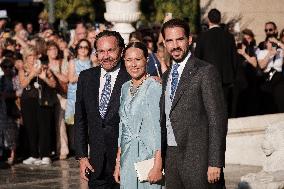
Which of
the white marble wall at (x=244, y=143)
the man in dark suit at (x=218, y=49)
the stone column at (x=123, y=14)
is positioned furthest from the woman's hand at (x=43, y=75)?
the white marble wall at (x=244, y=143)

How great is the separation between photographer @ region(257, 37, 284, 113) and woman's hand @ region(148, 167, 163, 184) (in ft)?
33.8

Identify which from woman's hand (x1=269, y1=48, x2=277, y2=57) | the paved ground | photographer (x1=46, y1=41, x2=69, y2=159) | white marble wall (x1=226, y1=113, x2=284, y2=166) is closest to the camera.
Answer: the paved ground

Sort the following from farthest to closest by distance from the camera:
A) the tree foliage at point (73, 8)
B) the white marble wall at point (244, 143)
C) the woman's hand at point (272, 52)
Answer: the tree foliage at point (73, 8), the woman's hand at point (272, 52), the white marble wall at point (244, 143)

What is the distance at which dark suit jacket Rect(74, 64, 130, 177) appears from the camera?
902 cm

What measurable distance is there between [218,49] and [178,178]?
791 cm

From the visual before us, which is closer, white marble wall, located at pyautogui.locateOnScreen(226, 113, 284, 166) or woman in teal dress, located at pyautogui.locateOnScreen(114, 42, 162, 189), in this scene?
woman in teal dress, located at pyautogui.locateOnScreen(114, 42, 162, 189)

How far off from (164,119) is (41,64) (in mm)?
7857

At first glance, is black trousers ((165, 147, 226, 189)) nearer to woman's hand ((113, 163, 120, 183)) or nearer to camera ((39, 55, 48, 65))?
woman's hand ((113, 163, 120, 183))

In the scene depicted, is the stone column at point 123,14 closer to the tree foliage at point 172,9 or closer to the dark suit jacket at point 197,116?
the dark suit jacket at point 197,116

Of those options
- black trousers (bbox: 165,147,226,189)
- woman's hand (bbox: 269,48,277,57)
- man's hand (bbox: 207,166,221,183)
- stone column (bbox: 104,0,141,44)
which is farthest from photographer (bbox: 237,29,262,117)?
man's hand (bbox: 207,166,221,183)

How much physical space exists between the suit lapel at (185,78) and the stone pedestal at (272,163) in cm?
283

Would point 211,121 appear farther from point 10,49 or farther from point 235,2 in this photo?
point 235,2

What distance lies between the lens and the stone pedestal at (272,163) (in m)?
10.8

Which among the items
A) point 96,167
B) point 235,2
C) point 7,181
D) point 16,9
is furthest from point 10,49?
point 16,9
